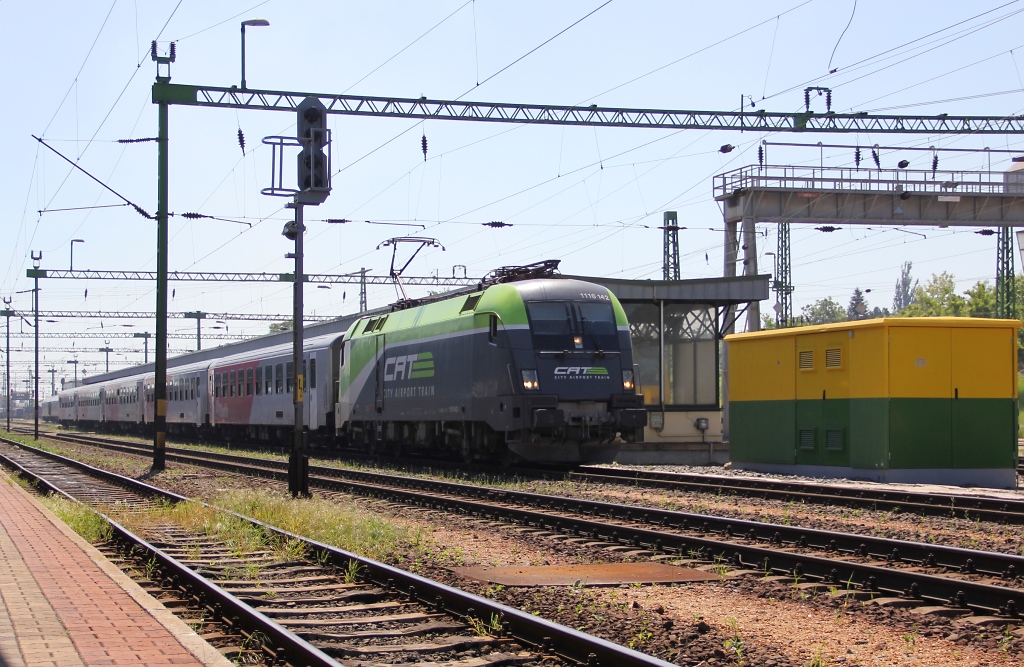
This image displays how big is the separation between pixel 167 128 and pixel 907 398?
1610 centimetres

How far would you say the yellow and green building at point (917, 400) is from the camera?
57.7ft

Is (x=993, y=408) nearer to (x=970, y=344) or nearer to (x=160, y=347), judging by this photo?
(x=970, y=344)

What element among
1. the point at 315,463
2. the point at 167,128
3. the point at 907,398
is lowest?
the point at 315,463

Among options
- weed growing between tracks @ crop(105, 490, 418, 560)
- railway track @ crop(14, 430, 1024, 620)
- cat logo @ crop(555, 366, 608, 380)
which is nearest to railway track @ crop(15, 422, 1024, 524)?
cat logo @ crop(555, 366, 608, 380)

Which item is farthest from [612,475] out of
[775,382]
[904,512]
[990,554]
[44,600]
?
[44,600]

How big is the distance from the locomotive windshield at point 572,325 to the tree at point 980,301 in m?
75.1

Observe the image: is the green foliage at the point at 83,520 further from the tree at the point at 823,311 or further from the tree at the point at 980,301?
the tree at the point at 823,311

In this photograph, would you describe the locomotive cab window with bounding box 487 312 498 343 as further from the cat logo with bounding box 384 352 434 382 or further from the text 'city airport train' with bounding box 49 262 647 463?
the cat logo with bounding box 384 352 434 382

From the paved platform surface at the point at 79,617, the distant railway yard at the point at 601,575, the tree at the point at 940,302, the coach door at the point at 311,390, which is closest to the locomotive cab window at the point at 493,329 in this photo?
the distant railway yard at the point at 601,575

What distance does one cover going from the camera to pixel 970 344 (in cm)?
1792

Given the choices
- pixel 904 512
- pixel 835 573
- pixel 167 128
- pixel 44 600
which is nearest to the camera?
pixel 44 600

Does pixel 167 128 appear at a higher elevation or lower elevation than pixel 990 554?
higher

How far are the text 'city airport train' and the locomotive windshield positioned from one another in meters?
0.02

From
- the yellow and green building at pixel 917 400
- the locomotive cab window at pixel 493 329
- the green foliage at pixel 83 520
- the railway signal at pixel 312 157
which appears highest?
the railway signal at pixel 312 157
